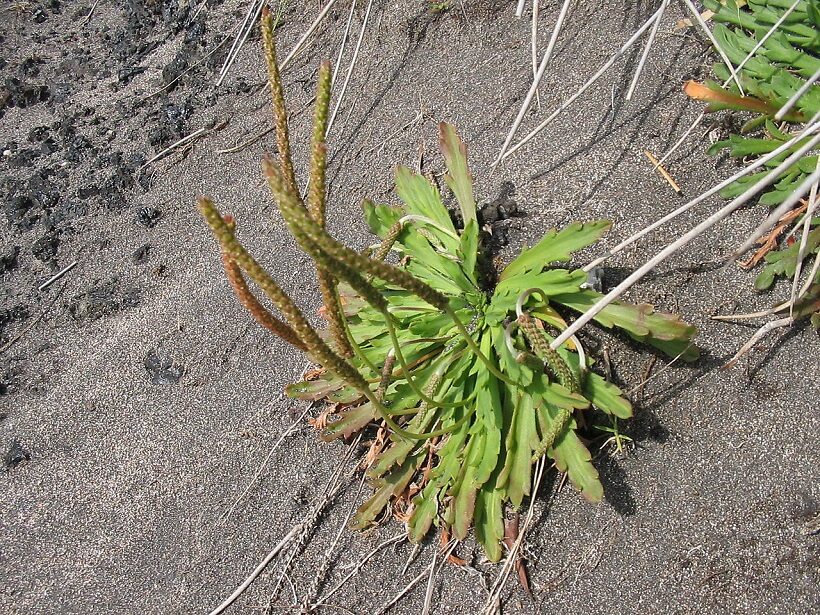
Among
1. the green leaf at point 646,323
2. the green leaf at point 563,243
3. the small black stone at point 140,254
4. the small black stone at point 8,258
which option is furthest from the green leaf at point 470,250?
the small black stone at point 8,258

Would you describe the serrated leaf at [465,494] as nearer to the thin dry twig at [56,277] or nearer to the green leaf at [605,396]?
the green leaf at [605,396]

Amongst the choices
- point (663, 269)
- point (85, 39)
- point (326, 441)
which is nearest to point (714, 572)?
point (663, 269)

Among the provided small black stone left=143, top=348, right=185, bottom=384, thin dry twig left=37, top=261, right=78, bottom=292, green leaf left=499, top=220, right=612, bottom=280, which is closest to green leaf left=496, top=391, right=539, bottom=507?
green leaf left=499, top=220, right=612, bottom=280

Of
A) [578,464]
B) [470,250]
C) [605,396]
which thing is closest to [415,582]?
[578,464]

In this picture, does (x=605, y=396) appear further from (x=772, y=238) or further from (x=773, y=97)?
(x=773, y=97)

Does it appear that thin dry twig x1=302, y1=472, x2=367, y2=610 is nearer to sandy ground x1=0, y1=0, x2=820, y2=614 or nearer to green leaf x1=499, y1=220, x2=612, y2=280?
sandy ground x1=0, y1=0, x2=820, y2=614

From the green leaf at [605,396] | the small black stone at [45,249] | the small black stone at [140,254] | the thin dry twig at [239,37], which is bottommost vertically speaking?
the green leaf at [605,396]

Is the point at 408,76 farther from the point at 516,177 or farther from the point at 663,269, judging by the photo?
the point at 663,269

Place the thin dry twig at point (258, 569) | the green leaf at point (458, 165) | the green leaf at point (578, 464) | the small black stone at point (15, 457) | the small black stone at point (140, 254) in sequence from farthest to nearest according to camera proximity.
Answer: the small black stone at point (140, 254)
the small black stone at point (15, 457)
the green leaf at point (458, 165)
the thin dry twig at point (258, 569)
the green leaf at point (578, 464)

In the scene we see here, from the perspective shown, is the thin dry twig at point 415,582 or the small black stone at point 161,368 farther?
the small black stone at point 161,368
